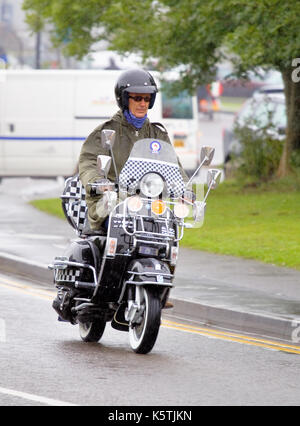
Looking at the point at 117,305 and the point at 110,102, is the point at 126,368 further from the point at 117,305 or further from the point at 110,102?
the point at 110,102

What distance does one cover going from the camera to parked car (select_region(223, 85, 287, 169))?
24938 millimetres

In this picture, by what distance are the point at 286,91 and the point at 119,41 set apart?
10.7 ft

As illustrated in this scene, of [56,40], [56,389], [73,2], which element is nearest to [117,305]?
[56,389]

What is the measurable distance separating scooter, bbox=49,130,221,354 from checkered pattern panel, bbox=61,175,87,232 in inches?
8.6

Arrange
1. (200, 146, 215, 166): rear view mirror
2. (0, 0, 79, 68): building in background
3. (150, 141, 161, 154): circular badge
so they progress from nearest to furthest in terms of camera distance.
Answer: (200, 146, 215, 166): rear view mirror, (150, 141, 161, 154): circular badge, (0, 0, 79, 68): building in background

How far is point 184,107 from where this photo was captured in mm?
28453

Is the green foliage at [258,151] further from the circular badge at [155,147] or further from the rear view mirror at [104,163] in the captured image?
the rear view mirror at [104,163]

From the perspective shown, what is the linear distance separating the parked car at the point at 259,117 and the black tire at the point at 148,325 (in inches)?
607

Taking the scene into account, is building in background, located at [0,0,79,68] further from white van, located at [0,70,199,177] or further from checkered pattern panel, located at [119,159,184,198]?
checkered pattern panel, located at [119,159,184,198]

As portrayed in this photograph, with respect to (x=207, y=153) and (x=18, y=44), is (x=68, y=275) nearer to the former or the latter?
(x=207, y=153)

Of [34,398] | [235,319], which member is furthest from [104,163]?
[235,319]

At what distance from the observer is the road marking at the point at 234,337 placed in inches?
401

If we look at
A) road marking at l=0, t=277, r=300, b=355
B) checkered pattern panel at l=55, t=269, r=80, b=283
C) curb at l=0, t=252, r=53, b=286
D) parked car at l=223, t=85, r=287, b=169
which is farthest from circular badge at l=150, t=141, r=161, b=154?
parked car at l=223, t=85, r=287, b=169

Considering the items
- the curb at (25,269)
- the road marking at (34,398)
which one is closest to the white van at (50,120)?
the curb at (25,269)
